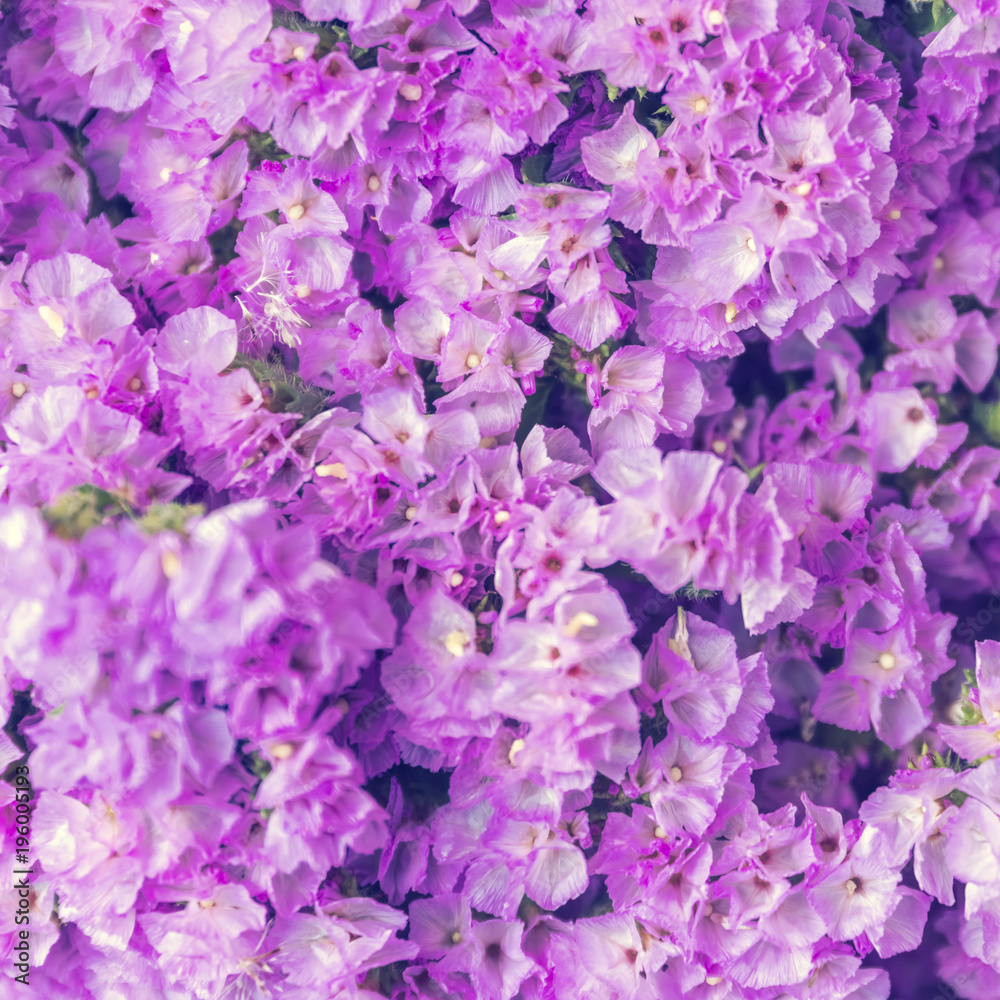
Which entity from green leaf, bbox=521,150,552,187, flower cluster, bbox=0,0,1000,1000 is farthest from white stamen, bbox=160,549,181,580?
green leaf, bbox=521,150,552,187

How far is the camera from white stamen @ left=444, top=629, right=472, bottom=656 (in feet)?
3.09

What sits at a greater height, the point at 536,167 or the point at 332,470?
the point at 536,167

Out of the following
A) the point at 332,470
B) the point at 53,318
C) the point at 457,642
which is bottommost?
the point at 457,642

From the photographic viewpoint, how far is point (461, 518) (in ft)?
3.18

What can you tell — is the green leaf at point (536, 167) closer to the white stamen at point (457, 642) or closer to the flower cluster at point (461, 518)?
the flower cluster at point (461, 518)

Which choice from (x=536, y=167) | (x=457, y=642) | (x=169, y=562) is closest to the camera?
(x=169, y=562)

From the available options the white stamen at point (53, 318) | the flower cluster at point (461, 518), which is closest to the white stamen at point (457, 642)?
the flower cluster at point (461, 518)

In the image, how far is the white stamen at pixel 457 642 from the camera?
3.09 feet

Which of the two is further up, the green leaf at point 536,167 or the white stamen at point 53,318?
the green leaf at point 536,167

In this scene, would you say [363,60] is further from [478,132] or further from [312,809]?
[312,809]

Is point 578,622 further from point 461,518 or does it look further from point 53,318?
point 53,318

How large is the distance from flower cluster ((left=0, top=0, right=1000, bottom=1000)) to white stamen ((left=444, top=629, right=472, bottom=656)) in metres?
0.01

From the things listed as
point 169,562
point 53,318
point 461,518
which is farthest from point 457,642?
point 53,318

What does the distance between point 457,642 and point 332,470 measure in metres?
0.19
